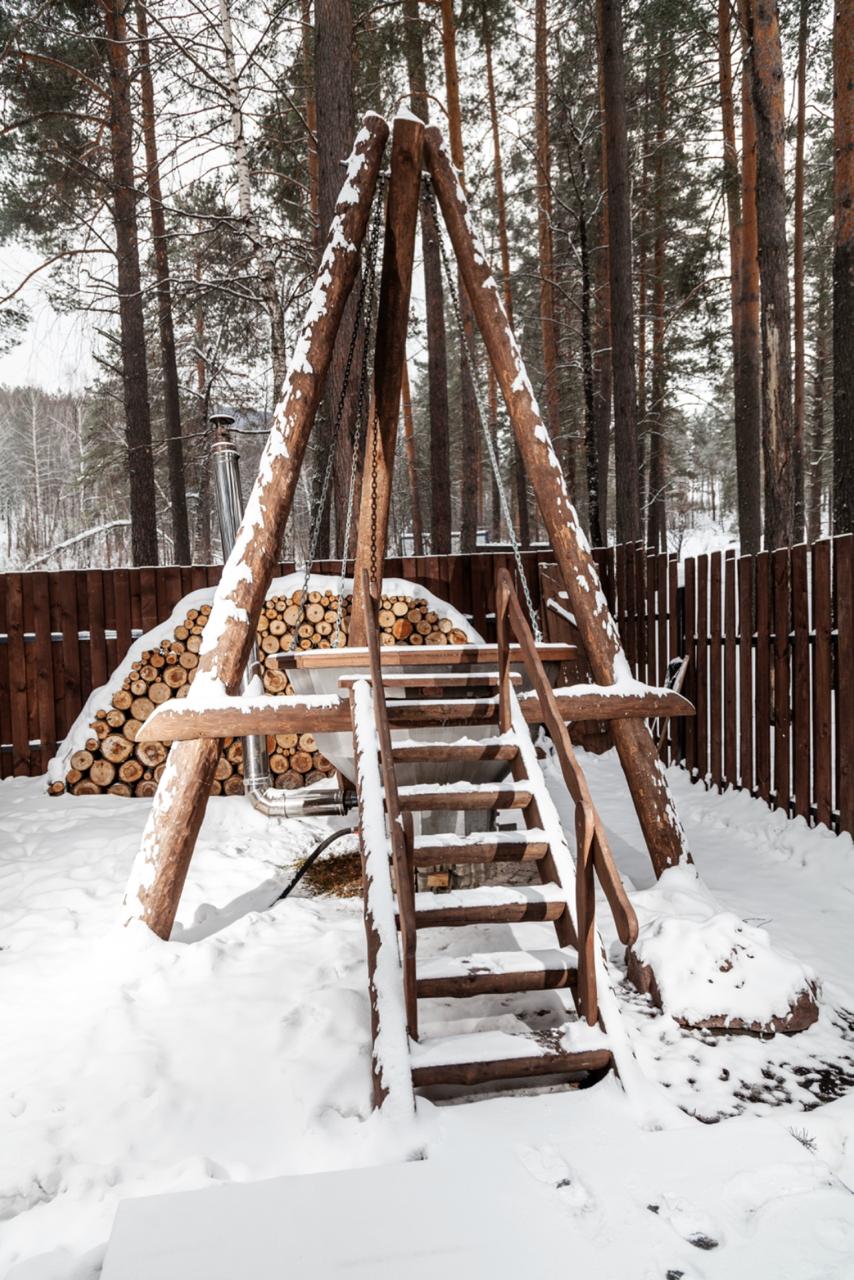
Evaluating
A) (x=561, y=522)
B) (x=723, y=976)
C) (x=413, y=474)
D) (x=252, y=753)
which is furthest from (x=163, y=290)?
(x=723, y=976)

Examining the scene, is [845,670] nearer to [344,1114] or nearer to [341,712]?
[341,712]

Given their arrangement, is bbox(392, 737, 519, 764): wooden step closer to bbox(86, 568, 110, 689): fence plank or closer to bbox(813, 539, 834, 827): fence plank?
bbox(813, 539, 834, 827): fence plank

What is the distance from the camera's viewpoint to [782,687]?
16.4 feet

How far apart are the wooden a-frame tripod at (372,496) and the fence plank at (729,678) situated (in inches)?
72.5

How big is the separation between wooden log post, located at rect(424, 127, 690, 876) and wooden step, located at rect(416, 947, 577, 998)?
1265 mm

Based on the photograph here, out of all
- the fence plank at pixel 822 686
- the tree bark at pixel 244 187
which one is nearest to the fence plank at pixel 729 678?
the fence plank at pixel 822 686

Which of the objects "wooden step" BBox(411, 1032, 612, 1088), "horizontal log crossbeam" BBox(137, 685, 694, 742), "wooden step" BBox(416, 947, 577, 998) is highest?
"horizontal log crossbeam" BBox(137, 685, 694, 742)

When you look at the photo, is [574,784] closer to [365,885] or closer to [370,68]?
[365,885]

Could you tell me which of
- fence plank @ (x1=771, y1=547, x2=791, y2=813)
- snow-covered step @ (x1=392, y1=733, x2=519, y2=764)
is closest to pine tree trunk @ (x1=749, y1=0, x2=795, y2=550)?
fence plank @ (x1=771, y1=547, x2=791, y2=813)

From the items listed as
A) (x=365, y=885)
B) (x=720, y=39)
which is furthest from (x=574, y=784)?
(x=720, y=39)

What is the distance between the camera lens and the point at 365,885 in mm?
2984

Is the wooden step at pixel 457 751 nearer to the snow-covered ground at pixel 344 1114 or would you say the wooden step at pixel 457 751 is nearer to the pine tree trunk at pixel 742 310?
the snow-covered ground at pixel 344 1114

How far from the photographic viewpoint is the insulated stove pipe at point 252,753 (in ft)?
19.6

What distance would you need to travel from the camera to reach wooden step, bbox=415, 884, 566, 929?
9.53 ft
